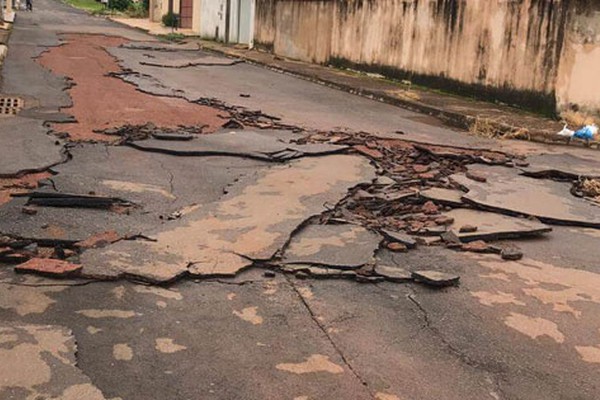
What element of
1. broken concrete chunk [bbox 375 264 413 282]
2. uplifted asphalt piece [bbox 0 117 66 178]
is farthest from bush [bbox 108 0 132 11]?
broken concrete chunk [bbox 375 264 413 282]

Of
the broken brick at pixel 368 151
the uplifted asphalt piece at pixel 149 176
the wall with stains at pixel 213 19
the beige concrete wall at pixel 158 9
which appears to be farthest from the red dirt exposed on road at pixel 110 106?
the beige concrete wall at pixel 158 9

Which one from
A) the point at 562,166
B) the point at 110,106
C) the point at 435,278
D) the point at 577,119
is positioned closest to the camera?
the point at 435,278

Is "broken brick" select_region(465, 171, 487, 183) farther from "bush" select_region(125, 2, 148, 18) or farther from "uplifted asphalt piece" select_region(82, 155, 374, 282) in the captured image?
"bush" select_region(125, 2, 148, 18)

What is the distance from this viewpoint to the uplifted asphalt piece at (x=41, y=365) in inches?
125

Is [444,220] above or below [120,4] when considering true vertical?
below

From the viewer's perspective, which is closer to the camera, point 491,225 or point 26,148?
point 491,225

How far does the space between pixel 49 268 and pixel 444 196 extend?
147 inches

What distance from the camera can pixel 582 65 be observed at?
12.3 metres

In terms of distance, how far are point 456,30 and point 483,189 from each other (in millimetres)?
9408

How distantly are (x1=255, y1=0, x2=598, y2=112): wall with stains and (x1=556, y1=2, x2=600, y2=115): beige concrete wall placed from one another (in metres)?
0.10

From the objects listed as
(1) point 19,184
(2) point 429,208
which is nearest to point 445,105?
(2) point 429,208

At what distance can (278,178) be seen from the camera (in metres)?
7.34

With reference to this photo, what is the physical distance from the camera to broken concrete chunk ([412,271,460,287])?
15.6ft

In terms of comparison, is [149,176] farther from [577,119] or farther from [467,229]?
[577,119]
